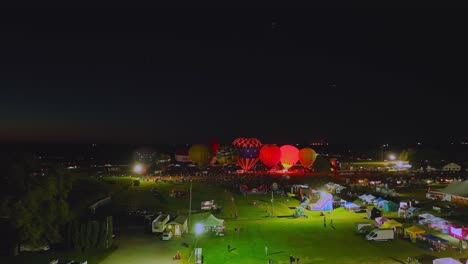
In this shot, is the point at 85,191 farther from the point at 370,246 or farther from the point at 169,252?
the point at 370,246

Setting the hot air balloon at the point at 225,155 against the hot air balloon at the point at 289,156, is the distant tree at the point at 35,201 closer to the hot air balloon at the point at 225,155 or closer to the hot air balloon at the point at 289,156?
the hot air balloon at the point at 289,156

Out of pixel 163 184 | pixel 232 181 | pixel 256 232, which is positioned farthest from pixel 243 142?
pixel 256 232

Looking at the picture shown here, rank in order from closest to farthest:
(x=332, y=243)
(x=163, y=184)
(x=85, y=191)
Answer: (x=332, y=243), (x=85, y=191), (x=163, y=184)

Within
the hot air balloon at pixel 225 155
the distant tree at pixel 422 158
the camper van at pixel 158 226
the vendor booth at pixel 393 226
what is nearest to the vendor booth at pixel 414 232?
the vendor booth at pixel 393 226

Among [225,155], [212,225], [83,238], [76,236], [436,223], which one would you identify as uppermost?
[225,155]

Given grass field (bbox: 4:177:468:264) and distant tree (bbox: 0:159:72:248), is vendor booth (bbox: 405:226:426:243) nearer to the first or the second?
grass field (bbox: 4:177:468:264)

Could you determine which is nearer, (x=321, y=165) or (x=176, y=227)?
(x=176, y=227)

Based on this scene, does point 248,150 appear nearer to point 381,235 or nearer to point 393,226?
point 393,226

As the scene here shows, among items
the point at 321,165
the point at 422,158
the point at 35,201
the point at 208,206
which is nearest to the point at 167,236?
the point at 35,201
